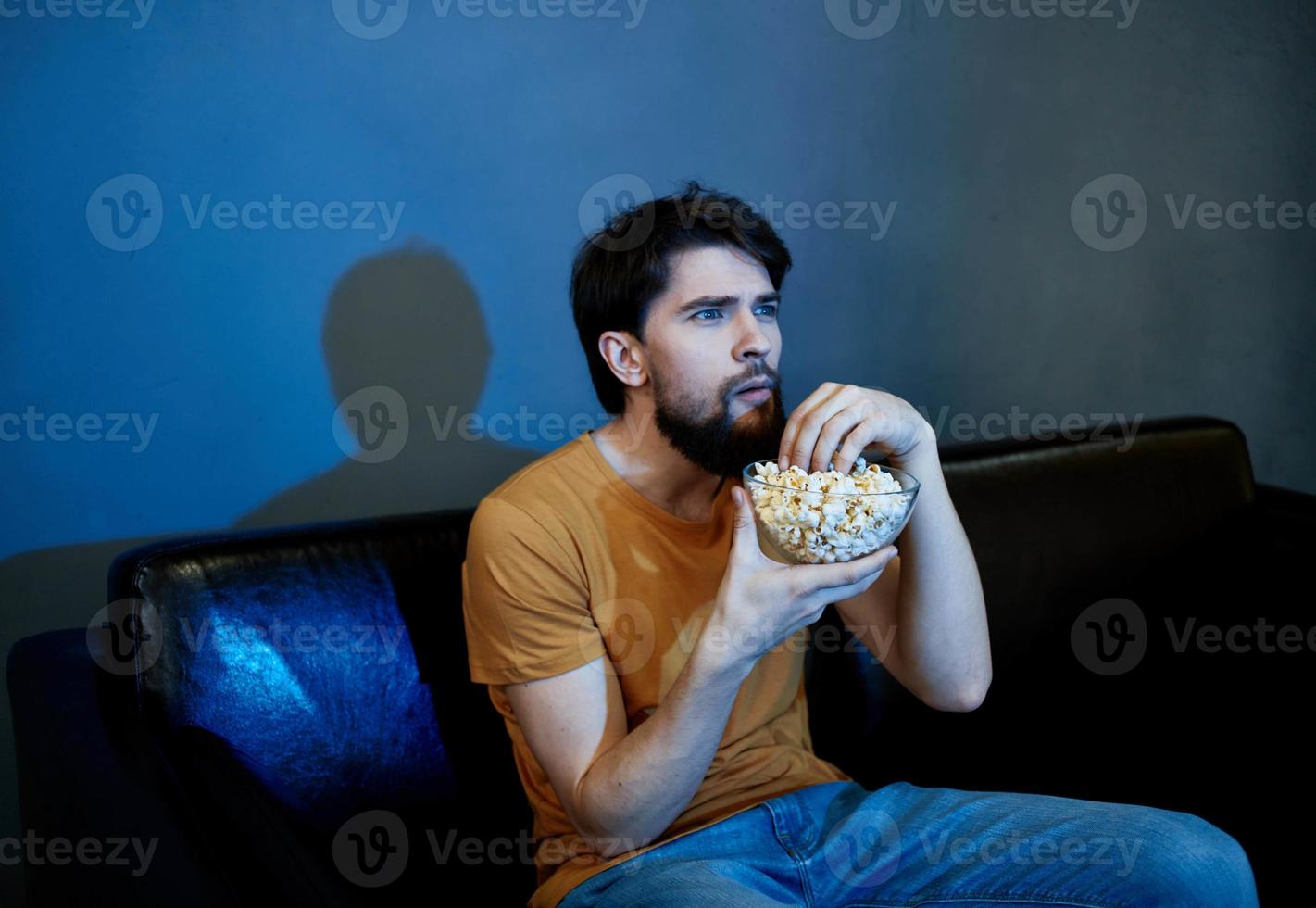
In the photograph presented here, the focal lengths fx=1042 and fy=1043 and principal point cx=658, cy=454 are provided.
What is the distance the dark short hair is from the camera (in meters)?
1.39

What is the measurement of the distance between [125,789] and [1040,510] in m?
1.48

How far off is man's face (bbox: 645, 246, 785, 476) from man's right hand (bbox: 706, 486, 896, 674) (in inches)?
9.8

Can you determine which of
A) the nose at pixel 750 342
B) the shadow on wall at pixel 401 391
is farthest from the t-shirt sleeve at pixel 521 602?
the shadow on wall at pixel 401 391

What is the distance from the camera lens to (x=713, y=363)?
1357 millimetres

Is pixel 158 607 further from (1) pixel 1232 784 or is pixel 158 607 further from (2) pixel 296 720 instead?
(1) pixel 1232 784

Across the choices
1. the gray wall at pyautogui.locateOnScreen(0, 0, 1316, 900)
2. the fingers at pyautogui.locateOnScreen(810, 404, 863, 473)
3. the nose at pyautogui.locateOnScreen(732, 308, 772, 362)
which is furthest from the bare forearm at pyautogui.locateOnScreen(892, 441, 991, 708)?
the gray wall at pyautogui.locateOnScreen(0, 0, 1316, 900)

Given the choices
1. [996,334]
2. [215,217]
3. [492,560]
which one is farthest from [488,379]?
[996,334]

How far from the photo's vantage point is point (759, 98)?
79.6 inches

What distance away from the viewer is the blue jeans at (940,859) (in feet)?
3.69

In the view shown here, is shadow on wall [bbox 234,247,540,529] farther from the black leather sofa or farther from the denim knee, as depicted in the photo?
the denim knee

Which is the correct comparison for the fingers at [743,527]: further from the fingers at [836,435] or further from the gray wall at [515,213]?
the gray wall at [515,213]

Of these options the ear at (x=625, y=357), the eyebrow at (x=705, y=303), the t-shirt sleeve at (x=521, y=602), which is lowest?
the t-shirt sleeve at (x=521, y=602)

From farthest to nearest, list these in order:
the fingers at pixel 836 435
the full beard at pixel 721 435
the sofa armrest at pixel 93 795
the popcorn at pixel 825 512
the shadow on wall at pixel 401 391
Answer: the shadow on wall at pixel 401 391, the full beard at pixel 721 435, the fingers at pixel 836 435, the popcorn at pixel 825 512, the sofa armrest at pixel 93 795

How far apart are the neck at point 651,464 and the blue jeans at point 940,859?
0.40 m
